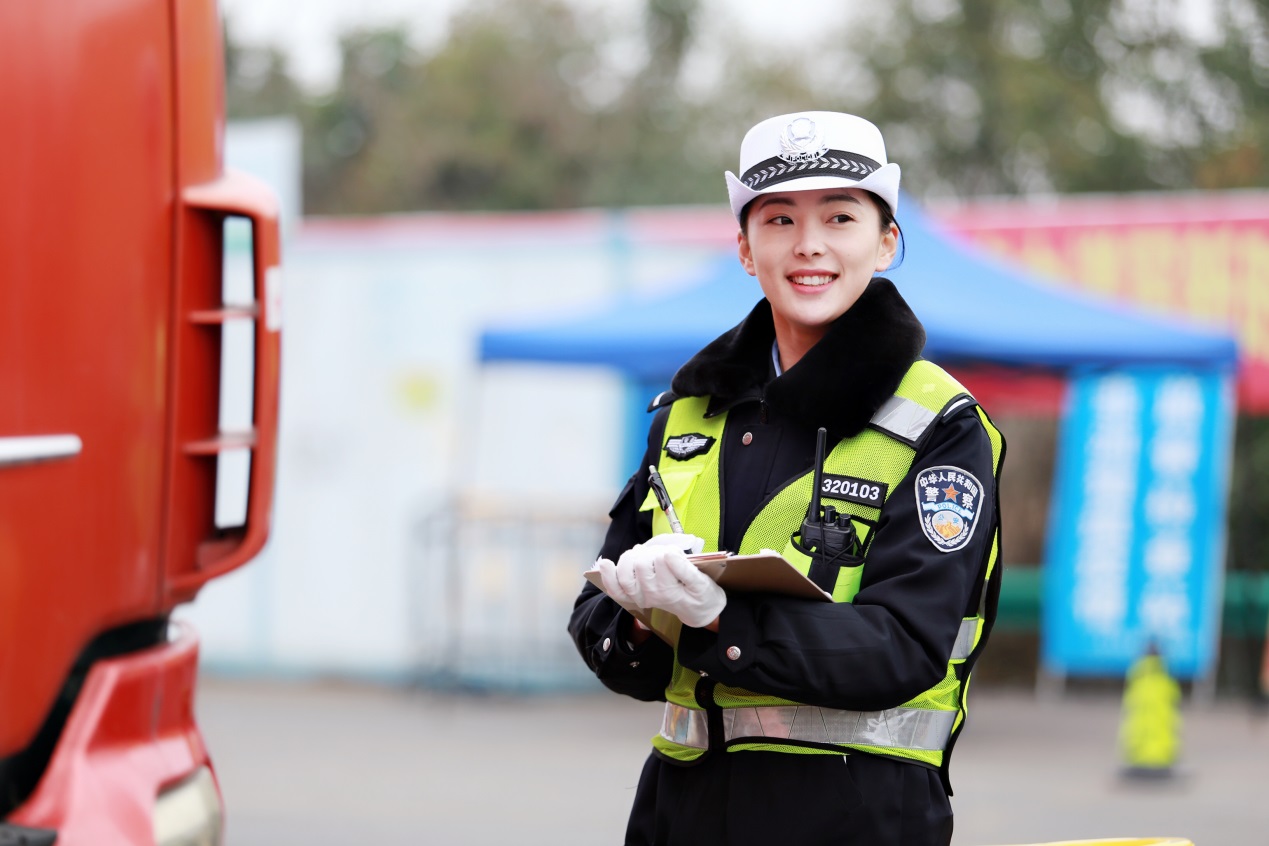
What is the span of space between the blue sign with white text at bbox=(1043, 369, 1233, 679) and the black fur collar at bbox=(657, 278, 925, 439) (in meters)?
9.12

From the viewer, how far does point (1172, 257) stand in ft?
38.7

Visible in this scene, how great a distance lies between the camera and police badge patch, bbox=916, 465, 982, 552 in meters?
2.45

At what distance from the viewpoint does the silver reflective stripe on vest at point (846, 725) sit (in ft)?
8.18

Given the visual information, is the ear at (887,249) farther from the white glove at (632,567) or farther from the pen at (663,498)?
the white glove at (632,567)

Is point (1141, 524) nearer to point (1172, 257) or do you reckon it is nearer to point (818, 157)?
point (1172, 257)

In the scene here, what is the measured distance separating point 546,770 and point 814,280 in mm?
6799

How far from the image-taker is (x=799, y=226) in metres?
2.64

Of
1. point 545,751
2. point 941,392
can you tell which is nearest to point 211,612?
point 545,751

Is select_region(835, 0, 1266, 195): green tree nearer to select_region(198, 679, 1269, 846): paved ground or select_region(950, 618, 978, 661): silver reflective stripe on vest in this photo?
select_region(198, 679, 1269, 846): paved ground

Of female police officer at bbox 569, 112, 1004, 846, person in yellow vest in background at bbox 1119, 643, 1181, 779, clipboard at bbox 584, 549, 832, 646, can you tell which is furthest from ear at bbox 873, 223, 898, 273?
person in yellow vest in background at bbox 1119, 643, 1181, 779

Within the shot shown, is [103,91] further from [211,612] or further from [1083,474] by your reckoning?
[211,612]

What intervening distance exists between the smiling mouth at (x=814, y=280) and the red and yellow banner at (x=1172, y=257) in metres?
9.43

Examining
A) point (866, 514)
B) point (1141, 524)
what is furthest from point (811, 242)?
point (1141, 524)

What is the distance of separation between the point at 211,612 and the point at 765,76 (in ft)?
68.1
